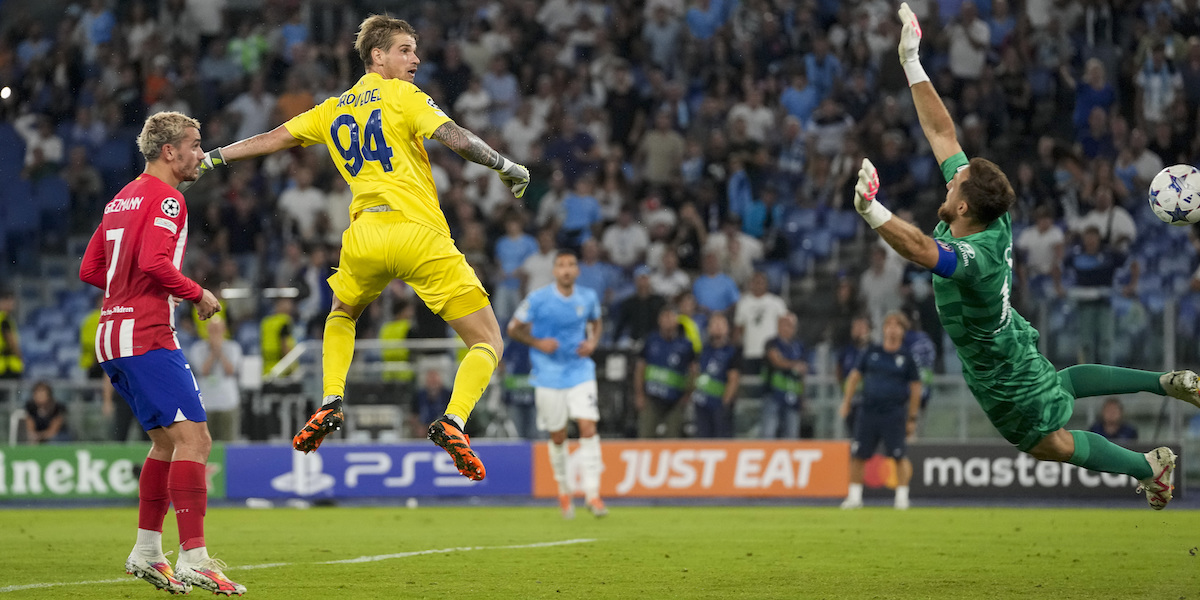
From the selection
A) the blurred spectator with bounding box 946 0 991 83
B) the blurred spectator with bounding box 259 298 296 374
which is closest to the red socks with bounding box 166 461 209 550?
the blurred spectator with bounding box 259 298 296 374

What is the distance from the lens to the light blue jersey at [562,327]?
15.0 meters

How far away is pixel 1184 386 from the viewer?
8.07 m

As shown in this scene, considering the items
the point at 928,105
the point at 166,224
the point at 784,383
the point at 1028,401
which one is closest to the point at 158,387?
the point at 166,224

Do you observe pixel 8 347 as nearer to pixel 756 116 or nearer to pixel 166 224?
pixel 756 116

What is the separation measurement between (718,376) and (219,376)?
21.9ft

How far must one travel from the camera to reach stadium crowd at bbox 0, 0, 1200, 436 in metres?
19.5

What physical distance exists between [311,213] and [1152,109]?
13.1 metres

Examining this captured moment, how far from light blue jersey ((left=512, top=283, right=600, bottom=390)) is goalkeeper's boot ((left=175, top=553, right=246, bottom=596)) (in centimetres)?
729

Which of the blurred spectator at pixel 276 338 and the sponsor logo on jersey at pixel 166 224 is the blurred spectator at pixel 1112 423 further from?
the sponsor logo on jersey at pixel 166 224

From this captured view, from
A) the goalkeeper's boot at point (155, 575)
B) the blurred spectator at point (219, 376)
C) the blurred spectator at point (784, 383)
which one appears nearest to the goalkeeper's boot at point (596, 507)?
the blurred spectator at point (784, 383)

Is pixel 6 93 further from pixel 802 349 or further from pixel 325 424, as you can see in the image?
pixel 325 424

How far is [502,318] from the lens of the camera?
19672 mm

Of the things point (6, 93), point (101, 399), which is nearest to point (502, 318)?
point (101, 399)

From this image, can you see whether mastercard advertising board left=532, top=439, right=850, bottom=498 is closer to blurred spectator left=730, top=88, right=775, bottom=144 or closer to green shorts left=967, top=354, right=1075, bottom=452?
blurred spectator left=730, top=88, right=775, bottom=144
